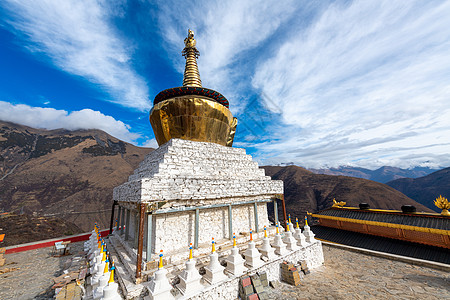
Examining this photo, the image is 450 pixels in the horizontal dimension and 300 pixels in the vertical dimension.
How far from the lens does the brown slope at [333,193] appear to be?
1743 inches

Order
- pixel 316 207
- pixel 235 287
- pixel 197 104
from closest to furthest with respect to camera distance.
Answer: pixel 235 287 → pixel 197 104 → pixel 316 207

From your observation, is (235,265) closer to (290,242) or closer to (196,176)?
(290,242)

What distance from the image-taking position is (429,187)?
91.7 m

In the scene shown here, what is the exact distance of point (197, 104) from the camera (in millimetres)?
10812

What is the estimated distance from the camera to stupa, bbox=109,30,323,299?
650 cm

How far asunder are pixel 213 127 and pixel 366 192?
52.8 meters

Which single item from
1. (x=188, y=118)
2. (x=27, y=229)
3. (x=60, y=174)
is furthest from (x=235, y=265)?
(x=60, y=174)

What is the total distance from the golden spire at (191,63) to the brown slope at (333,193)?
152 feet

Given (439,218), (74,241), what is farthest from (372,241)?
(74,241)

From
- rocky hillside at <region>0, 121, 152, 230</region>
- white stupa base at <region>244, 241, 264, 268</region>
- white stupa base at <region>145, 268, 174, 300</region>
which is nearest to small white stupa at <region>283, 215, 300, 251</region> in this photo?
white stupa base at <region>244, 241, 264, 268</region>

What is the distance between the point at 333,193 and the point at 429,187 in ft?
279

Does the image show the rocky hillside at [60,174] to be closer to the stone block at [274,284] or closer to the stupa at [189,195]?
the stupa at [189,195]

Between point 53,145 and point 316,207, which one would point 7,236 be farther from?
point 53,145

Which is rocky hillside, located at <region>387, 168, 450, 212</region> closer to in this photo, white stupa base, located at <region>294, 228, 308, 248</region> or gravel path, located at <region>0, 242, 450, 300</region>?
gravel path, located at <region>0, 242, 450, 300</region>
